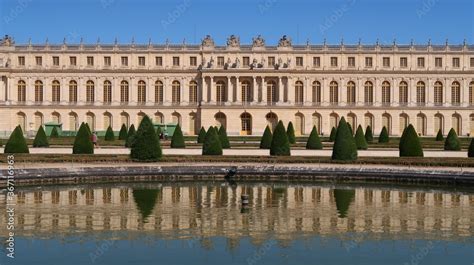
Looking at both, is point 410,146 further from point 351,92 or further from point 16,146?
point 351,92

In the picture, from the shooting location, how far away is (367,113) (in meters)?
55.7

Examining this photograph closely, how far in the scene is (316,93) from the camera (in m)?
56.0

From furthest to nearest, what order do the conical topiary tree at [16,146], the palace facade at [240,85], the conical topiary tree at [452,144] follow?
the palace facade at [240,85]
the conical topiary tree at [452,144]
the conical topiary tree at [16,146]

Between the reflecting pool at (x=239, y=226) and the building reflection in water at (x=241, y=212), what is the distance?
0.9 inches

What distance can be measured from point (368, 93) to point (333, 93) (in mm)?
2725

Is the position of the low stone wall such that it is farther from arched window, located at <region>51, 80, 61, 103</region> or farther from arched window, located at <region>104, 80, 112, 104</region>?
arched window, located at <region>51, 80, 61, 103</region>

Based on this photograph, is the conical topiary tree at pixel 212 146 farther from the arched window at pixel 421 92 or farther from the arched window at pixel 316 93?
the arched window at pixel 421 92

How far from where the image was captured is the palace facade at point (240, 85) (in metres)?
55.1

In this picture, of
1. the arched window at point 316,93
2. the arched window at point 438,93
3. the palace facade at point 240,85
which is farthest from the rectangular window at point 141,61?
the arched window at point 438,93

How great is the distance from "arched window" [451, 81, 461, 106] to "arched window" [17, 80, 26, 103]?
33594 millimetres

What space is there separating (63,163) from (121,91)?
31.7m

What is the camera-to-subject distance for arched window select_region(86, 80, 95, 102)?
5644 cm

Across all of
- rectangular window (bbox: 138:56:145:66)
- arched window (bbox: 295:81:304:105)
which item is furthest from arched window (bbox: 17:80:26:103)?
arched window (bbox: 295:81:304:105)

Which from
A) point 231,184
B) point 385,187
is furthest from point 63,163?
point 385,187
